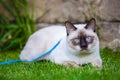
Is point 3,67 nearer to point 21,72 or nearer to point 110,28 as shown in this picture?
point 21,72

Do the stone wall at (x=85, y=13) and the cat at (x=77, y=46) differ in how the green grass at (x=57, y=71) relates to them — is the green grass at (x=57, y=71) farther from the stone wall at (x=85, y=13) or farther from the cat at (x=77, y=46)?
the stone wall at (x=85, y=13)

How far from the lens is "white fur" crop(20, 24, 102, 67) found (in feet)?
18.6

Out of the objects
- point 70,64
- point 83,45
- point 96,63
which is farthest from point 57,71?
point 96,63

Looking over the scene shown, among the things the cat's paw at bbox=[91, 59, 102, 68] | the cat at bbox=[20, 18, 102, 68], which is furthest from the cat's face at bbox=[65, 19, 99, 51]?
the cat's paw at bbox=[91, 59, 102, 68]

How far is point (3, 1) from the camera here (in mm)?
7922

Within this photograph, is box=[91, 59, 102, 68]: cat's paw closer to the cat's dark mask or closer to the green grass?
the green grass

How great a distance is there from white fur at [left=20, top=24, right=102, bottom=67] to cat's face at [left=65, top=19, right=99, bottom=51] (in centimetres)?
7

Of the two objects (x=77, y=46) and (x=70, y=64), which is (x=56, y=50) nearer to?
(x=70, y=64)

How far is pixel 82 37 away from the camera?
18.1ft

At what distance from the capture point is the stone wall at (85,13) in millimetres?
7164

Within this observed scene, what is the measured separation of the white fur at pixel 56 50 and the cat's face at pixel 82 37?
0.23 feet

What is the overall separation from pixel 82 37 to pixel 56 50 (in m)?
0.56

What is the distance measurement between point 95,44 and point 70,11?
217cm

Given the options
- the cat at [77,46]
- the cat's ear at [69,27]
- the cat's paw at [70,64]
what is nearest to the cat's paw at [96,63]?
the cat at [77,46]
